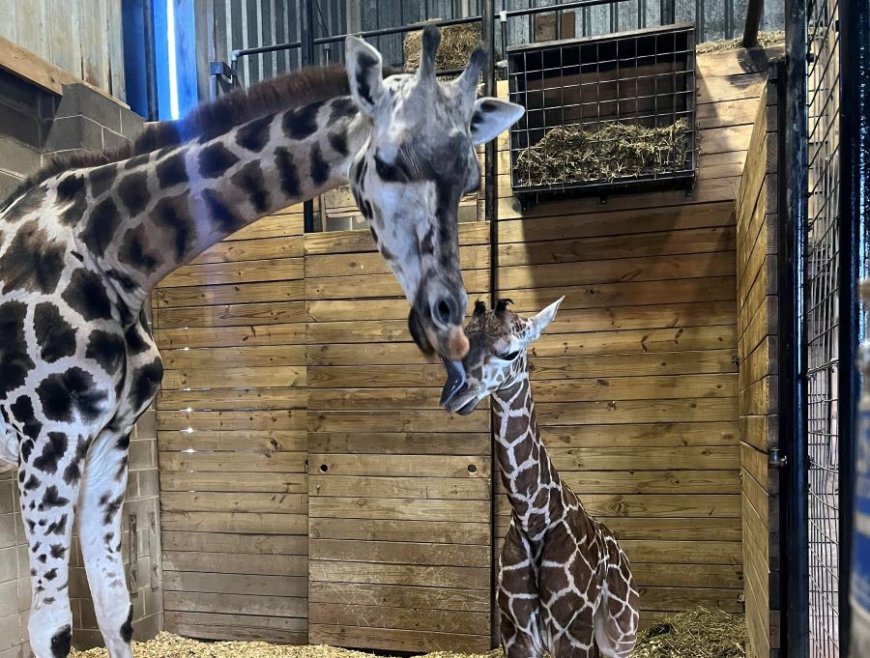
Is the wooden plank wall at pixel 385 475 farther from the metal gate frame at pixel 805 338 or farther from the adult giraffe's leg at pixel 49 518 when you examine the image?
the adult giraffe's leg at pixel 49 518

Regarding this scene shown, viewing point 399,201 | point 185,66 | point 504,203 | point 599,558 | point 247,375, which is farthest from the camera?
point 247,375

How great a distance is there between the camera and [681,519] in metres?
2.71

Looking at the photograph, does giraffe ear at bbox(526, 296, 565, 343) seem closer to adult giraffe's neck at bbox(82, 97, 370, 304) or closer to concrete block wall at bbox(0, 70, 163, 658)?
adult giraffe's neck at bbox(82, 97, 370, 304)

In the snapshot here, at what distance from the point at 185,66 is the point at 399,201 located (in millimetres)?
2115

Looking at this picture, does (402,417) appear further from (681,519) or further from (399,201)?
(399,201)

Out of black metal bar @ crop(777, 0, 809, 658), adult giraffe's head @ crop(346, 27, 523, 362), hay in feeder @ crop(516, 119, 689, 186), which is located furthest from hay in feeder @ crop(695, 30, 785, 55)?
adult giraffe's head @ crop(346, 27, 523, 362)

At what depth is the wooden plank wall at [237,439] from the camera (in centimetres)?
312

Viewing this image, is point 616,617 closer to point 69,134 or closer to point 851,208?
point 851,208

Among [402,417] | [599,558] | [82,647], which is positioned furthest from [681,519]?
[82,647]

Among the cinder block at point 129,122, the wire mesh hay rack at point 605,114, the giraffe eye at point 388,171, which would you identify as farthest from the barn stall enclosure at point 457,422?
the giraffe eye at point 388,171

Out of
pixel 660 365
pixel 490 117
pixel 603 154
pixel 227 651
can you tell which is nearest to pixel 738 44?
pixel 603 154

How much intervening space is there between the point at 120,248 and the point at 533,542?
1405 mm

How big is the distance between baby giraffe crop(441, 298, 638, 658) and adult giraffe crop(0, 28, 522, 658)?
2.52 feet

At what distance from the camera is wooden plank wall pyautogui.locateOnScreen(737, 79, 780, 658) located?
1.59 meters
